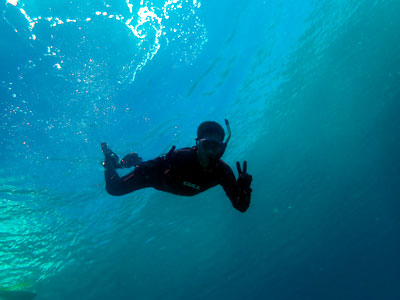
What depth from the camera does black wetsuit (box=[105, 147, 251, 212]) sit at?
4.86 metres

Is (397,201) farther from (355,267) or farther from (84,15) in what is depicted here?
(84,15)

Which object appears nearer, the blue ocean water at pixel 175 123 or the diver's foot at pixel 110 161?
the diver's foot at pixel 110 161

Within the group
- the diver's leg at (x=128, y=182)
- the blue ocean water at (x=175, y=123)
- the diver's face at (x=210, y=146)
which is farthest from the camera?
the blue ocean water at (x=175, y=123)

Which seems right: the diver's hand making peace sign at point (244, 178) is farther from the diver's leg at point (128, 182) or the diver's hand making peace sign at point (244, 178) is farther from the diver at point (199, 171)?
the diver's leg at point (128, 182)

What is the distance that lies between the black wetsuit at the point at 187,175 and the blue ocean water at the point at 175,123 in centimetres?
489

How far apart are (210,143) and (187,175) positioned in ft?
2.86

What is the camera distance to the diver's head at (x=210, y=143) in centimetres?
443

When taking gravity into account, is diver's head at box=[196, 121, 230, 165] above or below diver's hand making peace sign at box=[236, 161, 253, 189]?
above

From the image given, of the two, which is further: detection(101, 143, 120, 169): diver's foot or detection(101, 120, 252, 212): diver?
detection(101, 143, 120, 169): diver's foot

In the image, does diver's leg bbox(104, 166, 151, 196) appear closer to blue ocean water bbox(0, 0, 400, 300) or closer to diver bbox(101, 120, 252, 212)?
diver bbox(101, 120, 252, 212)

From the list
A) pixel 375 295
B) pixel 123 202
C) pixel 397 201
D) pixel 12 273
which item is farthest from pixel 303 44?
pixel 375 295

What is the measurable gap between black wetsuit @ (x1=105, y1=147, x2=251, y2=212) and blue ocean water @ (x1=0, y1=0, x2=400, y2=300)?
489cm

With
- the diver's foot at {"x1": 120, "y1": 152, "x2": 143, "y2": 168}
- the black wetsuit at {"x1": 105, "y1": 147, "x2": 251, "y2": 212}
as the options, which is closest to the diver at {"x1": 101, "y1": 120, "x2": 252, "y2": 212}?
the black wetsuit at {"x1": 105, "y1": 147, "x2": 251, "y2": 212}

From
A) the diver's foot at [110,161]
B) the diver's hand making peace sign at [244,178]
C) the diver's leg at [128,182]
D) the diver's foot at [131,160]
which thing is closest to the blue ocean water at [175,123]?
the diver's foot at [110,161]
